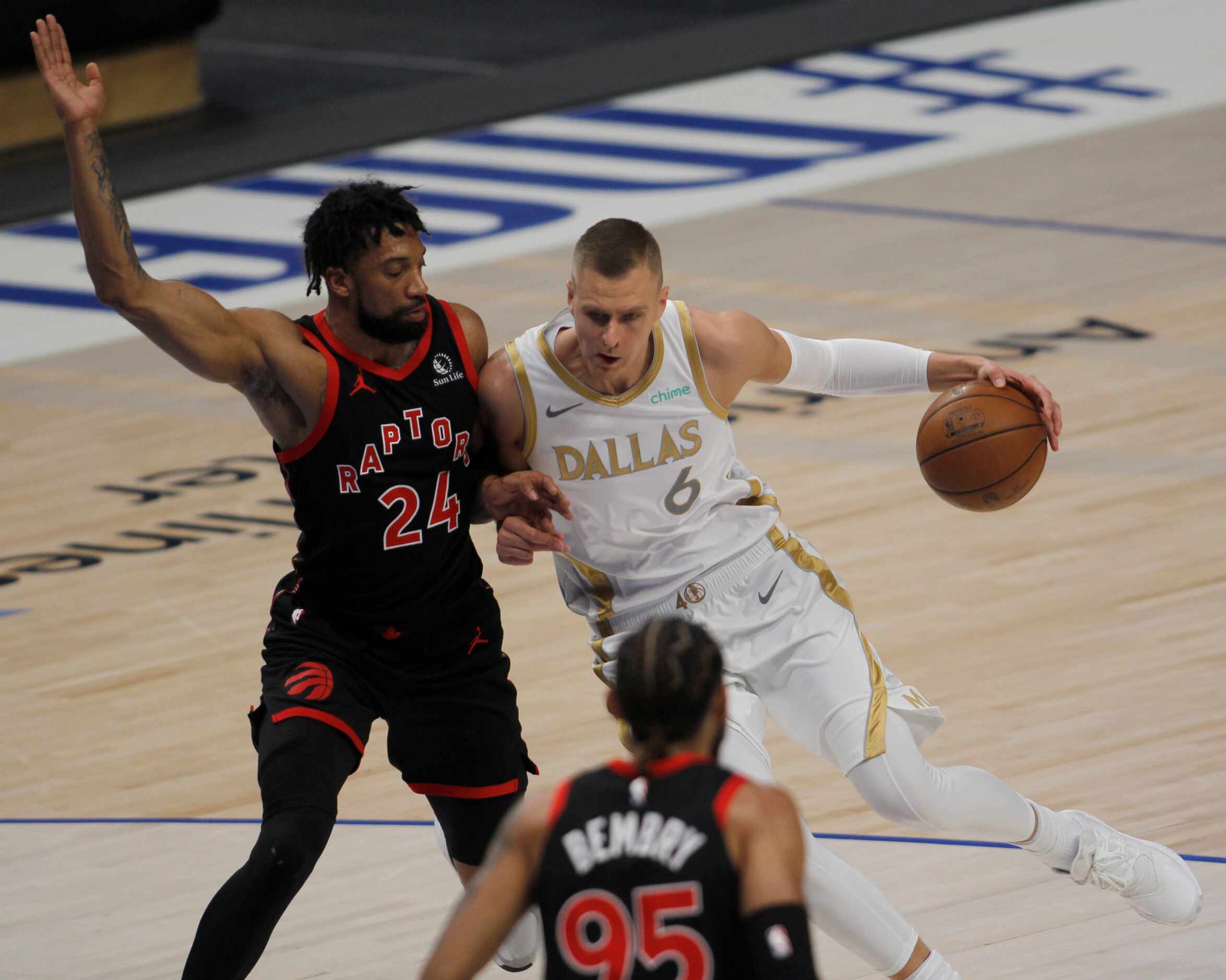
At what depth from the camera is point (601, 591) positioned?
4531 mm

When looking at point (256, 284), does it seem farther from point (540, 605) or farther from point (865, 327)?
point (540, 605)

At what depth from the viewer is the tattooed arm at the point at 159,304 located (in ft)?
13.2

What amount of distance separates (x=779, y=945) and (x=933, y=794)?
5.25 feet

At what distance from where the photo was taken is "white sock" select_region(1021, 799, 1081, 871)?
14.5ft

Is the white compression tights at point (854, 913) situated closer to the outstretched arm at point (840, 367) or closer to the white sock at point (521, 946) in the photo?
the white sock at point (521, 946)

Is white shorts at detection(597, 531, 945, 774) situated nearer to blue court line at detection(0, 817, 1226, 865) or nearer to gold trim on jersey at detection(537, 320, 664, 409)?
gold trim on jersey at detection(537, 320, 664, 409)

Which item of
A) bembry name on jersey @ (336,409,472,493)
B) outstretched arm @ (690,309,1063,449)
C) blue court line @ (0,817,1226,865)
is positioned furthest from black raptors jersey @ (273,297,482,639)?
blue court line @ (0,817,1226,865)

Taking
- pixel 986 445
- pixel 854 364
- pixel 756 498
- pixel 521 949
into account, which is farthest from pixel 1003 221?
pixel 521 949

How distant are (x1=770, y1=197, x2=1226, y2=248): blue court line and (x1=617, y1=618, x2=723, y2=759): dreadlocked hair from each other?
7769 millimetres

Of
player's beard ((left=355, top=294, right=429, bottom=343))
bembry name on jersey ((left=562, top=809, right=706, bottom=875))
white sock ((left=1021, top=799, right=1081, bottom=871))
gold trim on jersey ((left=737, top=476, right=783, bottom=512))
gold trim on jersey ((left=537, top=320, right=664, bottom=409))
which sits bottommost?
white sock ((left=1021, top=799, right=1081, bottom=871))

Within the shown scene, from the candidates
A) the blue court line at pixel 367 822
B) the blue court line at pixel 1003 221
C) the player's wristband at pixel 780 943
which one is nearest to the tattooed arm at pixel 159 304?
the blue court line at pixel 367 822

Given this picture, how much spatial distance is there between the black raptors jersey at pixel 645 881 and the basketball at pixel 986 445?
216cm

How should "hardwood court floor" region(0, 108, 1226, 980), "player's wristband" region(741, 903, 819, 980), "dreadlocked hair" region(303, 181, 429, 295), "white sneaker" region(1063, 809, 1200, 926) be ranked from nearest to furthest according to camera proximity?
"player's wristband" region(741, 903, 819, 980)
"dreadlocked hair" region(303, 181, 429, 295)
"white sneaker" region(1063, 809, 1200, 926)
"hardwood court floor" region(0, 108, 1226, 980)

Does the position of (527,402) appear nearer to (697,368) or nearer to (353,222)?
(697,368)
